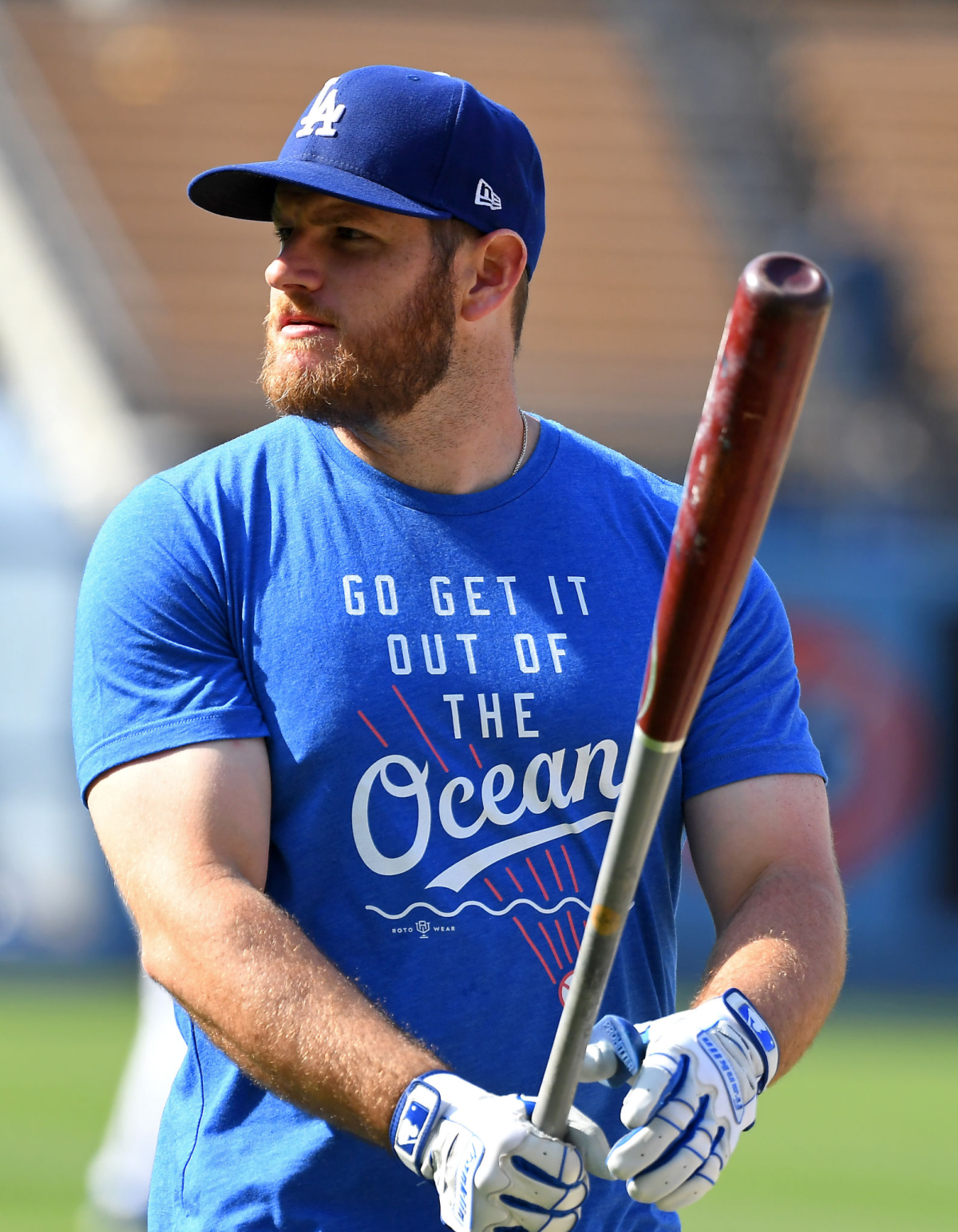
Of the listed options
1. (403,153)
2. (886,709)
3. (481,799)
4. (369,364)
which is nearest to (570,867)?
(481,799)

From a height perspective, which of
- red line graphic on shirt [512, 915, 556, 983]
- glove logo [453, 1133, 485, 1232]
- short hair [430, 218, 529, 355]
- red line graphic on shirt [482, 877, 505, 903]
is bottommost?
glove logo [453, 1133, 485, 1232]

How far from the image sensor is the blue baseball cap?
2.85m

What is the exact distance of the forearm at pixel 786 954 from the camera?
2605 millimetres

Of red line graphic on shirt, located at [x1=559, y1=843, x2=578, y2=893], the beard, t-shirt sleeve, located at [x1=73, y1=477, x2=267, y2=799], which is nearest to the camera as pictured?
t-shirt sleeve, located at [x1=73, y1=477, x2=267, y2=799]

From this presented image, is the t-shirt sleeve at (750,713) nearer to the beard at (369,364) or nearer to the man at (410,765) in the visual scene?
the man at (410,765)

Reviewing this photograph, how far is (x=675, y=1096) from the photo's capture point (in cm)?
235

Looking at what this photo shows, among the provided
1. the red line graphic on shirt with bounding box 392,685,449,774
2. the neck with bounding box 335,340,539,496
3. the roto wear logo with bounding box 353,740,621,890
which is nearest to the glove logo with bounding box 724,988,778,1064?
the roto wear logo with bounding box 353,740,621,890

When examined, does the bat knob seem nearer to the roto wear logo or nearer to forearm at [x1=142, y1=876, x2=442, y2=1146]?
the roto wear logo

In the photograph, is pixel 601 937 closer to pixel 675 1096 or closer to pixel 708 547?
pixel 675 1096

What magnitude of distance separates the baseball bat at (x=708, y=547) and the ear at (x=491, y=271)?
916mm

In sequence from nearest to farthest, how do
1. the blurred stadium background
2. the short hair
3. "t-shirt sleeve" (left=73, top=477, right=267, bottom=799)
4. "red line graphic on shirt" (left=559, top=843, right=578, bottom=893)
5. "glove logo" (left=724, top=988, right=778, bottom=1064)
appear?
"glove logo" (left=724, top=988, right=778, bottom=1064) < "t-shirt sleeve" (left=73, top=477, right=267, bottom=799) < "red line graphic on shirt" (left=559, top=843, right=578, bottom=893) < the short hair < the blurred stadium background

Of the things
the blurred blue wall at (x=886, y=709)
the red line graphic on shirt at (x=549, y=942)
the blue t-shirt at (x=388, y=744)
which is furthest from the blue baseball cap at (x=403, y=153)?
the blurred blue wall at (x=886, y=709)

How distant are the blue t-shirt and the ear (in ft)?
1.13

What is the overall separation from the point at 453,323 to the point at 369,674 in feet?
2.03
